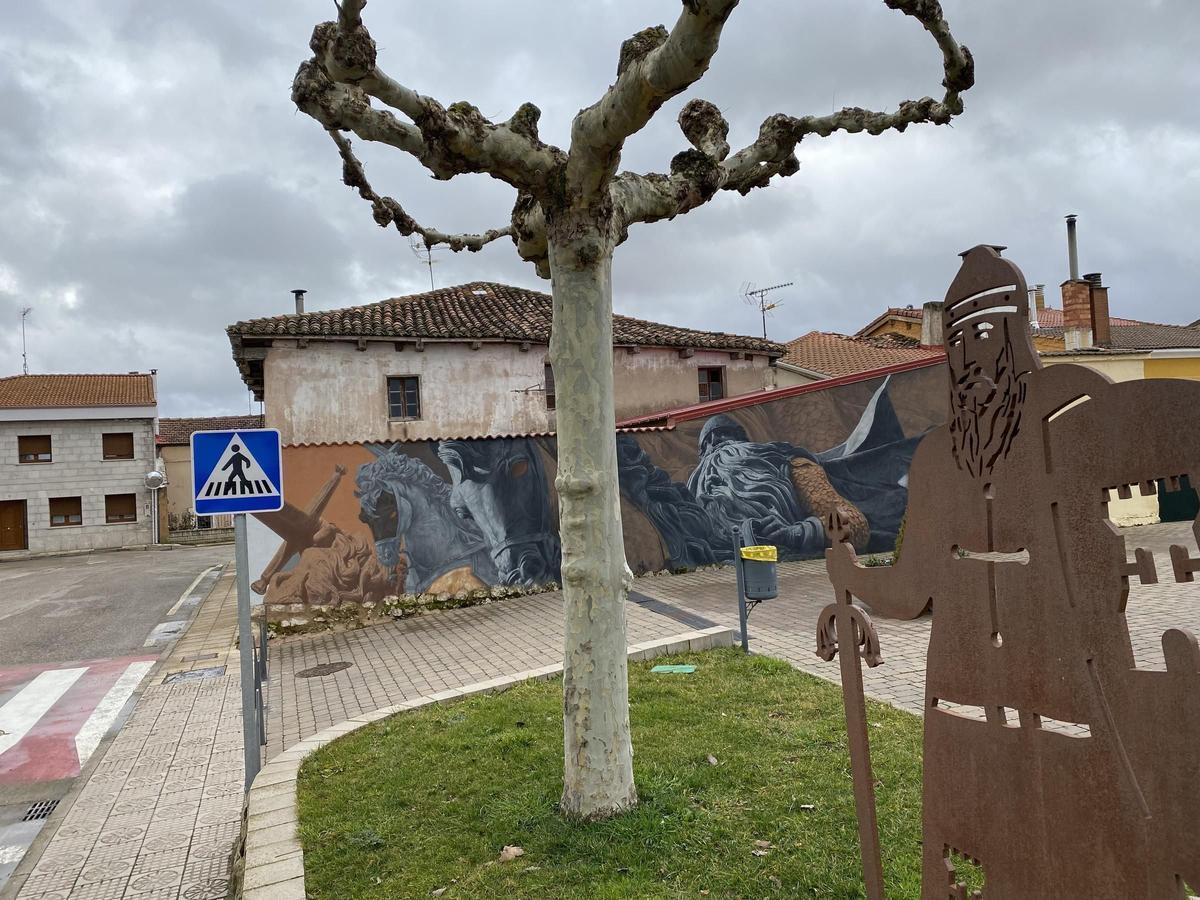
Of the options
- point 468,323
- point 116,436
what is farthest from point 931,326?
point 116,436

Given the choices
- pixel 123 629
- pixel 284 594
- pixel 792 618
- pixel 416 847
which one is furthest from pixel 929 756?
pixel 123 629

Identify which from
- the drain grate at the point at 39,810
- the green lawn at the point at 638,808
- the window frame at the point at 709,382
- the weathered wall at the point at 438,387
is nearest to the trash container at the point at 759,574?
the green lawn at the point at 638,808

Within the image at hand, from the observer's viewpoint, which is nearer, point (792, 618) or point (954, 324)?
point (954, 324)

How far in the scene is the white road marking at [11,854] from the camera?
5.31 m

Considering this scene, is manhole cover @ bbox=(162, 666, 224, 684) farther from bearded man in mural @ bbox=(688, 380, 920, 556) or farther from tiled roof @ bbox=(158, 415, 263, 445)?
tiled roof @ bbox=(158, 415, 263, 445)

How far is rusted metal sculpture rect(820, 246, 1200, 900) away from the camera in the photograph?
1964 millimetres

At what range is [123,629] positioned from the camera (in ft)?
45.5

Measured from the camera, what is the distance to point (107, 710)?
348 inches

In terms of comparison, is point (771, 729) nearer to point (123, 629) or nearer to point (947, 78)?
point (947, 78)

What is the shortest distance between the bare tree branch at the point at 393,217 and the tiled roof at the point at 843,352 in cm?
1975

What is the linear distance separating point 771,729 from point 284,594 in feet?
28.8

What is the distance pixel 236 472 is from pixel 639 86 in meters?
3.74

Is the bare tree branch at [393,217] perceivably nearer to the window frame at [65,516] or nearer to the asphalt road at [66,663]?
the asphalt road at [66,663]

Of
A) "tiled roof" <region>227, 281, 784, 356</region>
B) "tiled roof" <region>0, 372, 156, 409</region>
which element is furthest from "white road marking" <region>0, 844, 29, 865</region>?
"tiled roof" <region>0, 372, 156, 409</region>
